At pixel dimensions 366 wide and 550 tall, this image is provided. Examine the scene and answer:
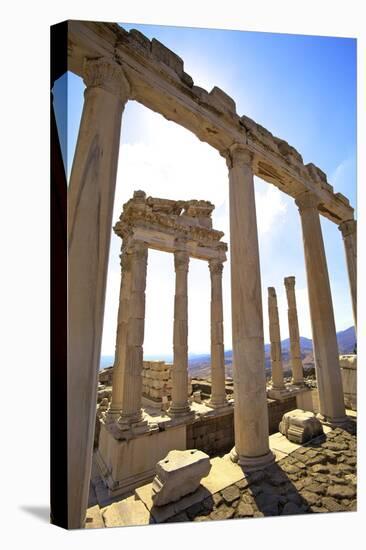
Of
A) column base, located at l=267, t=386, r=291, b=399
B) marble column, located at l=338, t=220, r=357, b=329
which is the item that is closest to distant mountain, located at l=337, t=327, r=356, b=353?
column base, located at l=267, t=386, r=291, b=399

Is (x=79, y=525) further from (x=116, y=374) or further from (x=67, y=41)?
(x=116, y=374)

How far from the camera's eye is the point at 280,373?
17719 millimetres

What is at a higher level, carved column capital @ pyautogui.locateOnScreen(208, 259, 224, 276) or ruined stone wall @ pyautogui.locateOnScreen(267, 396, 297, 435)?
carved column capital @ pyautogui.locateOnScreen(208, 259, 224, 276)

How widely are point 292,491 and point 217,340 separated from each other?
10.7m

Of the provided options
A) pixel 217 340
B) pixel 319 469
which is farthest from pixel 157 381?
pixel 319 469

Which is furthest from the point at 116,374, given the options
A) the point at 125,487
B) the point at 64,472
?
→ the point at 64,472

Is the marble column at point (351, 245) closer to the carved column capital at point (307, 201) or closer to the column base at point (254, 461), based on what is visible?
the carved column capital at point (307, 201)

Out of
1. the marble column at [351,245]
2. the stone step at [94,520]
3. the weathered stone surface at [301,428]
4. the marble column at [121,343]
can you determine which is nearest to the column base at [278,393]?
the marble column at [351,245]

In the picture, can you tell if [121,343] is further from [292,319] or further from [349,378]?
[292,319]

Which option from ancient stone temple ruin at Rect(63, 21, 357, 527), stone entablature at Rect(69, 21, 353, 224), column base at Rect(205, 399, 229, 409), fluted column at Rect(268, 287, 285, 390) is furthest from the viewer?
fluted column at Rect(268, 287, 285, 390)

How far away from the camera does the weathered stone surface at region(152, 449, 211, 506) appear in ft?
14.9

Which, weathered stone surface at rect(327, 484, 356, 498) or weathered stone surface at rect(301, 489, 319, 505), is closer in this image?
weathered stone surface at rect(301, 489, 319, 505)

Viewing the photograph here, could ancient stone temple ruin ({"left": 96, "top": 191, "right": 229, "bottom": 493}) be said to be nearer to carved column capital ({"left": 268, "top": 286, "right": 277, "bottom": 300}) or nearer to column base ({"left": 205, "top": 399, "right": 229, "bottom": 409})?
column base ({"left": 205, "top": 399, "right": 229, "bottom": 409})

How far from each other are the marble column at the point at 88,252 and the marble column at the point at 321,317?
714cm
